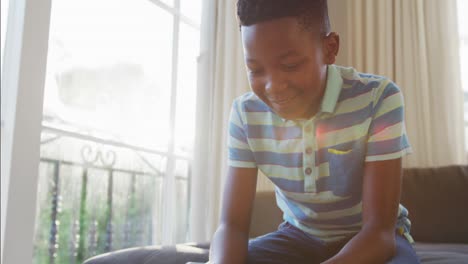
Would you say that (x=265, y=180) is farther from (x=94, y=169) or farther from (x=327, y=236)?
(x=327, y=236)

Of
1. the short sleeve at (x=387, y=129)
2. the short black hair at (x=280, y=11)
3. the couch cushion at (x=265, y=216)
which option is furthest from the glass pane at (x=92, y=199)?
the short sleeve at (x=387, y=129)

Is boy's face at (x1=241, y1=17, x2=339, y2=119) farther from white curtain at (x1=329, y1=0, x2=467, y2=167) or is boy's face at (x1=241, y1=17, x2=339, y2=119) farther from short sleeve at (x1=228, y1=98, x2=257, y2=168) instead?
white curtain at (x1=329, y1=0, x2=467, y2=167)

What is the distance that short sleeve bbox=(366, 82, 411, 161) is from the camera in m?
1.01

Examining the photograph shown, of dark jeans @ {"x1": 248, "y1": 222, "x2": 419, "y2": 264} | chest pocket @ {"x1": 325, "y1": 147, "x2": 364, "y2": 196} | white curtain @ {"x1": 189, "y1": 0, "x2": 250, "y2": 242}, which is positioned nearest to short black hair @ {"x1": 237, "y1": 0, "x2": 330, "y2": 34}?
chest pocket @ {"x1": 325, "y1": 147, "x2": 364, "y2": 196}

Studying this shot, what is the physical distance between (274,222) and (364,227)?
3.74 ft

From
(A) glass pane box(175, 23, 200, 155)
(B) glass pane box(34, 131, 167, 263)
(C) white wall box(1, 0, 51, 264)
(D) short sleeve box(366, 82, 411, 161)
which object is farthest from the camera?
(A) glass pane box(175, 23, 200, 155)

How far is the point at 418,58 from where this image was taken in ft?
8.58

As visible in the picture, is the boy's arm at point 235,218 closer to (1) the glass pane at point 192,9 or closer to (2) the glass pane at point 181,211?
(2) the glass pane at point 181,211

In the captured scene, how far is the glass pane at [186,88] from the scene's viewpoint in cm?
260

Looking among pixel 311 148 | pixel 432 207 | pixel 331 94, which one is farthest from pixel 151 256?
pixel 432 207

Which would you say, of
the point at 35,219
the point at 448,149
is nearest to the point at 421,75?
the point at 448,149

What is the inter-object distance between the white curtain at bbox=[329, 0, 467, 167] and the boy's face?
66.9 inches

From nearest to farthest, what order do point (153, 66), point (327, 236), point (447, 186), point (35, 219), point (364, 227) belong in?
point (364, 227), point (327, 236), point (35, 219), point (447, 186), point (153, 66)

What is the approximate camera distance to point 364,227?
962 mm
